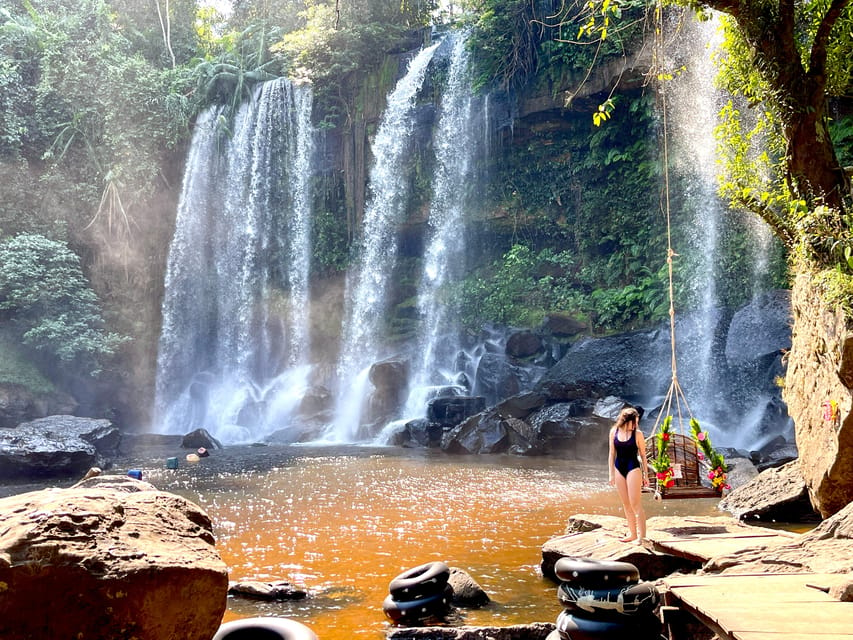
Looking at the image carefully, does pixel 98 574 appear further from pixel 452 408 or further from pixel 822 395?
pixel 452 408

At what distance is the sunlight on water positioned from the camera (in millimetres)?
5777

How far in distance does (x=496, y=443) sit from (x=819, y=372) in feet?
35.2

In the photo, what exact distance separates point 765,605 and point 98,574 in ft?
11.0

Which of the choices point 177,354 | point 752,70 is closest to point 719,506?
point 752,70

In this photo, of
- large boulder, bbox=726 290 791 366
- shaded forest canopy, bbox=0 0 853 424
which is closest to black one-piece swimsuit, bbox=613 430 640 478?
large boulder, bbox=726 290 791 366

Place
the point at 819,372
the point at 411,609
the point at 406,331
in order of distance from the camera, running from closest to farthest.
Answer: the point at 411,609 < the point at 819,372 < the point at 406,331

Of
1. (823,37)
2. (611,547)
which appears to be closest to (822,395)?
(611,547)

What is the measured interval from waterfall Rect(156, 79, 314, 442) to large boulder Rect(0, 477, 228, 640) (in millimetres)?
22759

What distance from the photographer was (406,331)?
2489 centimetres

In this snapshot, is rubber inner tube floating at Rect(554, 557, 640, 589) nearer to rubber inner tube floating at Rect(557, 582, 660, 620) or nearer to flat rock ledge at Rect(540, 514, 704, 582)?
rubber inner tube floating at Rect(557, 582, 660, 620)

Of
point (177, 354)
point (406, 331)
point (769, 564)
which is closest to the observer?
point (769, 564)

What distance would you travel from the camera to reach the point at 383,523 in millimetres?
8891

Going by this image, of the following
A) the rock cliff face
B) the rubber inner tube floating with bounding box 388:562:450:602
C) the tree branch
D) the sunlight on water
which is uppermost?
the tree branch

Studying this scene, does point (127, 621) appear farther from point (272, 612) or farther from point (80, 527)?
point (272, 612)
